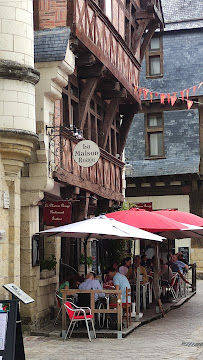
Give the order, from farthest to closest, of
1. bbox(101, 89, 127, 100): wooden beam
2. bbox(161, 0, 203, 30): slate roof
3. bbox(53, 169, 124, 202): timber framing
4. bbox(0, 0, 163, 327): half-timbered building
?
bbox(161, 0, 203, 30): slate roof, bbox(101, 89, 127, 100): wooden beam, bbox(53, 169, 124, 202): timber framing, bbox(0, 0, 163, 327): half-timbered building

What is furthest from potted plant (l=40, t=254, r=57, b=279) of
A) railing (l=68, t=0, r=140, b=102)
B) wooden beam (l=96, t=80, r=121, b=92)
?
wooden beam (l=96, t=80, r=121, b=92)

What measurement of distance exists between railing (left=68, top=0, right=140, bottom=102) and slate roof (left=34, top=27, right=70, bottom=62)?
29cm

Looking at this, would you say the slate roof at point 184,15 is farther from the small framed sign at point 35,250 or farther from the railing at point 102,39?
the small framed sign at point 35,250

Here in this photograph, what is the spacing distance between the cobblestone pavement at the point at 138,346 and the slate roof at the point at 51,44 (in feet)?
16.6

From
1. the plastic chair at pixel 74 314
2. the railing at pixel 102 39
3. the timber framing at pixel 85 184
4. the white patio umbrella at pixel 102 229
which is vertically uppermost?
the railing at pixel 102 39

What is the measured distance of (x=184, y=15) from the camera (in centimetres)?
2855

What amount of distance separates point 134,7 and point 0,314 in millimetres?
15017

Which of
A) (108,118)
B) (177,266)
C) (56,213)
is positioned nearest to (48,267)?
(56,213)

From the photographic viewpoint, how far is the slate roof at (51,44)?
Answer: 1349 cm

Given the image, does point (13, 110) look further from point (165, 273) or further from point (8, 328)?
point (165, 273)

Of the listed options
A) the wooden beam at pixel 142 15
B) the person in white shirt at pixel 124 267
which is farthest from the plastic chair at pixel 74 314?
the wooden beam at pixel 142 15

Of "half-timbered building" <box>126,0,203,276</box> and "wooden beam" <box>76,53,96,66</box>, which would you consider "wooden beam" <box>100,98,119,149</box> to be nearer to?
"wooden beam" <box>76,53,96,66</box>

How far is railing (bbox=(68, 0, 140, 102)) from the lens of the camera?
1420 centimetres

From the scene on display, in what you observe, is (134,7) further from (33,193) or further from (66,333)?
A: (66,333)
